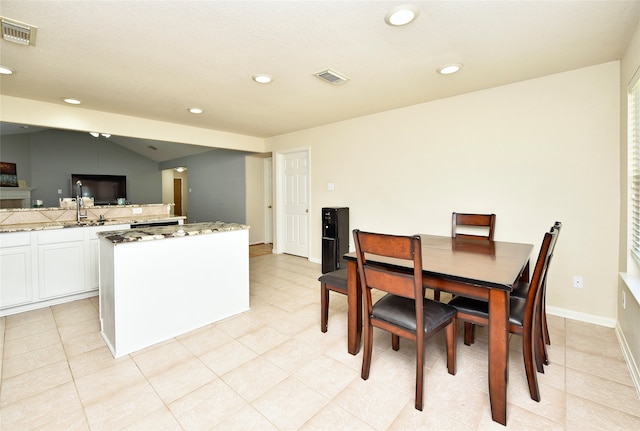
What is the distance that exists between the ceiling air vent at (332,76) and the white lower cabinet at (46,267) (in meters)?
3.07

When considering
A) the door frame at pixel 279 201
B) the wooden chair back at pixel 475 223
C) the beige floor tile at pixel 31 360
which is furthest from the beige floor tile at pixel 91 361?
the door frame at pixel 279 201

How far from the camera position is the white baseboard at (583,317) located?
8.46ft

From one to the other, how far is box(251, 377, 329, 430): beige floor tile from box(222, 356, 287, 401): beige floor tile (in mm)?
50

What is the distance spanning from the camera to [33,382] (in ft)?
6.11

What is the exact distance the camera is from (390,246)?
1.58 meters

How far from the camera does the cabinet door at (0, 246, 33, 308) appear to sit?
2.83 m

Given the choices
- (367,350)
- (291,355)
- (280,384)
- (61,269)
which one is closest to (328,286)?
(291,355)

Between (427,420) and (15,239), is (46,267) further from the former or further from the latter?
(427,420)

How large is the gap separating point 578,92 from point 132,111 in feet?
16.2

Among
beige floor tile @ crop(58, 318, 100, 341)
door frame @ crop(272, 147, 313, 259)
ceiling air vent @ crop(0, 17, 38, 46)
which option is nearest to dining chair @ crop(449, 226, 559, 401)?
beige floor tile @ crop(58, 318, 100, 341)

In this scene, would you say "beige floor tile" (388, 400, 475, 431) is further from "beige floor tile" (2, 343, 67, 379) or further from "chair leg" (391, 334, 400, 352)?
"beige floor tile" (2, 343, 67, 379)

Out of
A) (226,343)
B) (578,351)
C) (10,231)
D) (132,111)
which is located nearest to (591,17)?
(578,351)

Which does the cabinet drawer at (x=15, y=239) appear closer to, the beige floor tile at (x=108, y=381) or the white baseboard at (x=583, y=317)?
the beige floor tile at (x=108, y=381)

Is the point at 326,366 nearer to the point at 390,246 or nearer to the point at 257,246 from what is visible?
the point at 390,246
